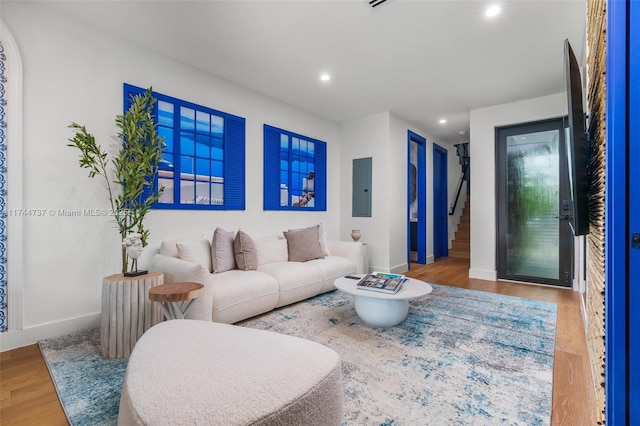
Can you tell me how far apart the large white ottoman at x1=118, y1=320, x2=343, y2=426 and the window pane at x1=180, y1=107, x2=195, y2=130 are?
8.43ft

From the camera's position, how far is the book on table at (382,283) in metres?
2.53

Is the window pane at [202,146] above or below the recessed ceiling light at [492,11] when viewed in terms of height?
below

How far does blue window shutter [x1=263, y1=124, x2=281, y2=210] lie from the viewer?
4.16m

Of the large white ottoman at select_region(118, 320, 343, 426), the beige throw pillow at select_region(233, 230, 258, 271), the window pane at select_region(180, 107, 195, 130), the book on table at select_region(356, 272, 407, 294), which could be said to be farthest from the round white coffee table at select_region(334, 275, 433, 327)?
the window pane at select_region(180, 107, 195, 130)

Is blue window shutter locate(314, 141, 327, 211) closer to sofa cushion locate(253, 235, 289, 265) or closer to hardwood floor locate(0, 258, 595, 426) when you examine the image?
sofa cushion locate(253, 235, 289, 265)

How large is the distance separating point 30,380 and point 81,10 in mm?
2814

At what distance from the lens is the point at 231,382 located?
995mm

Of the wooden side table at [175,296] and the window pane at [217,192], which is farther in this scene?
the window pane at [217,192]

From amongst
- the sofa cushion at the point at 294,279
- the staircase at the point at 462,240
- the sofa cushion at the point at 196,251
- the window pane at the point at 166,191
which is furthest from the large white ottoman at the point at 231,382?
the staircase at the point at 462,240

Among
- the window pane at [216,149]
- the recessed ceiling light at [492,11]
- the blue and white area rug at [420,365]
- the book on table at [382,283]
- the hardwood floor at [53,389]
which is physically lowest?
the hardwood floor at [53,389]

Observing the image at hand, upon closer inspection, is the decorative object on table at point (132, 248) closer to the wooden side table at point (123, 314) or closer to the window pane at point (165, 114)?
the wooden side table at point (123, 314)

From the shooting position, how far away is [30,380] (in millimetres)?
1823

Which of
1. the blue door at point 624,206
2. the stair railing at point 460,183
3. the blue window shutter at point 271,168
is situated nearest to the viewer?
the blue door at point 624,206

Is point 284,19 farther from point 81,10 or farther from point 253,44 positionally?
point 81,10
